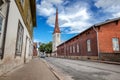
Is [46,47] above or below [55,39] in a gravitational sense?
below

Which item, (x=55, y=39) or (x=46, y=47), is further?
(x=46, y=47)

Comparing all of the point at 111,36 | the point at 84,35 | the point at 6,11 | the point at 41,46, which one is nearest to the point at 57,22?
the point at 41,46

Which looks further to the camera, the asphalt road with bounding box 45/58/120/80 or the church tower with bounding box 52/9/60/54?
the church tower with bounding box 52/9/60/54

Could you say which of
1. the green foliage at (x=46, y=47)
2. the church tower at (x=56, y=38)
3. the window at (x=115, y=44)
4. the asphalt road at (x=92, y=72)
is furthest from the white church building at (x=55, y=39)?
the asphalt road at (x=92, y=72)

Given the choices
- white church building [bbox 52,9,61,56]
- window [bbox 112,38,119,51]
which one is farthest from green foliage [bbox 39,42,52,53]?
window [bbox 112,38,119,51]

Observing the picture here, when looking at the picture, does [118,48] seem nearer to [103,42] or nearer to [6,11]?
[103,42]

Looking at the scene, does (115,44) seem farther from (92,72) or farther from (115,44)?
(92,72)

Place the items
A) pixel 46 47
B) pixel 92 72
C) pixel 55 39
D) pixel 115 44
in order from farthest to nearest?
pixel 46 47, pixel 55 39, pixel 115 44, pixel 92 72

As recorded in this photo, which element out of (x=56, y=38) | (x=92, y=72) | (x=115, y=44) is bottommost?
(x=92, y=72)

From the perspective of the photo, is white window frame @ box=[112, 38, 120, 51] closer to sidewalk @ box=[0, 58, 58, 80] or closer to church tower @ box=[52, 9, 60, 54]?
sidewalk @ box=[0, 58, 58, 80]

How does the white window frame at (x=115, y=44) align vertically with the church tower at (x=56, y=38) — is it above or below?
below

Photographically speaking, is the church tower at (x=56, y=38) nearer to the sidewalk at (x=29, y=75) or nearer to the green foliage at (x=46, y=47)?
the green foliage at (x=46, y=47)

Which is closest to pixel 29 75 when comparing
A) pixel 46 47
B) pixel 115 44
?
pixel 115 44

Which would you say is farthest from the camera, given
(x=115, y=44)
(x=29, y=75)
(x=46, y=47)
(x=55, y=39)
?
(x=46, y=47)
